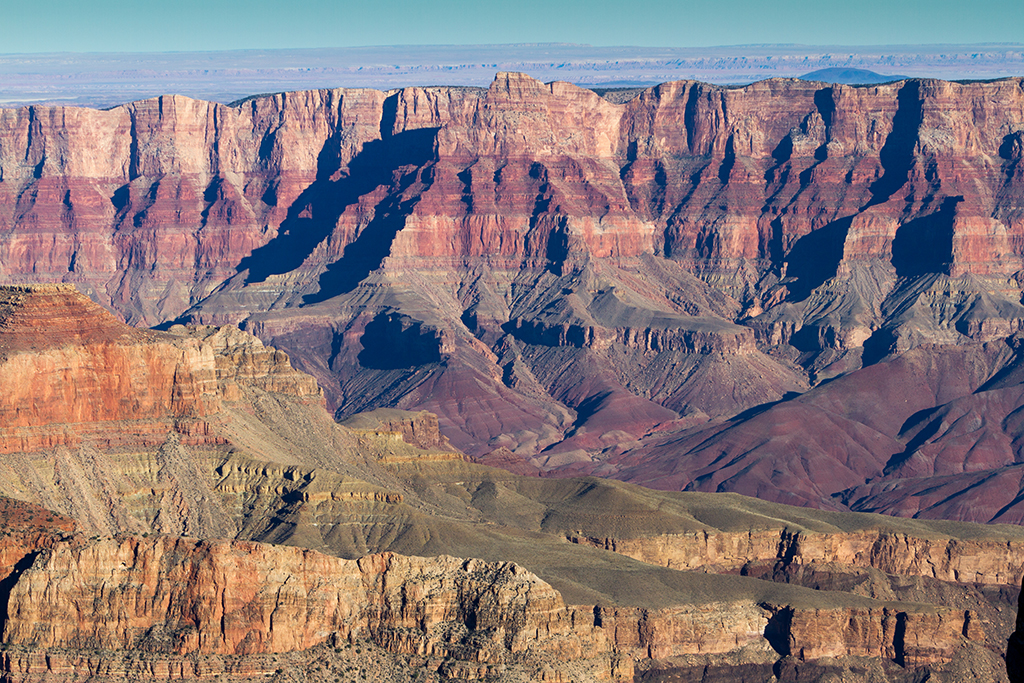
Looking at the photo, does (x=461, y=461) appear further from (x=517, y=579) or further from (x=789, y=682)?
(x=517, y=579)

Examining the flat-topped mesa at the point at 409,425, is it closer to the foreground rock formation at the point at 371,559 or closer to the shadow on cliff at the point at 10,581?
the foreground rock formation at the point at 371,559

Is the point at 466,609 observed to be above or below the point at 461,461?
below

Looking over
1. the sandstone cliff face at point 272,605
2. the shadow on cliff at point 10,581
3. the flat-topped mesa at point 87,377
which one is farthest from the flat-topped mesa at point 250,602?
the flat-topped mesa at point 87,377

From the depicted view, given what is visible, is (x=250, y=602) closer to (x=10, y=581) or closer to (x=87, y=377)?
(x=10, y=581)

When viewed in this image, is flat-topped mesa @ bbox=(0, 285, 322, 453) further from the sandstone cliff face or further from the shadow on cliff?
the sandstone cliff face

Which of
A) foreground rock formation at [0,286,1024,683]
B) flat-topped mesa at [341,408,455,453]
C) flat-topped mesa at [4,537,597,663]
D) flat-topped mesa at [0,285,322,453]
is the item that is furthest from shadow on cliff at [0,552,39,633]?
flat-topped mesa at [341,408,455,453]

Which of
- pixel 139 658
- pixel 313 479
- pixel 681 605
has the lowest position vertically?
pixel 139 658

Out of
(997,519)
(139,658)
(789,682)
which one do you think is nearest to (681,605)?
(789,682)
